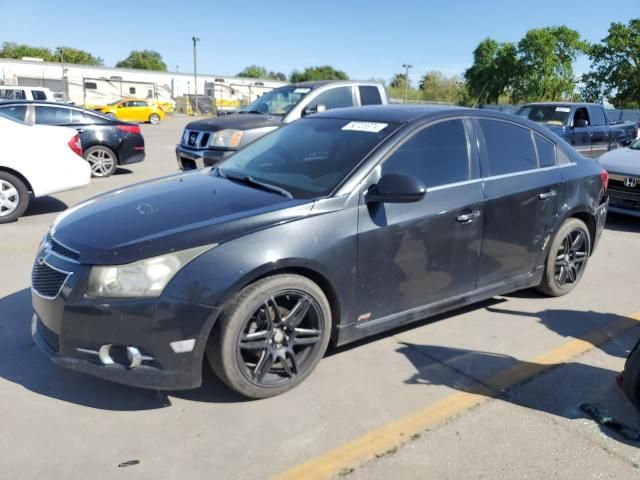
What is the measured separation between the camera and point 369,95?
925 centimetres

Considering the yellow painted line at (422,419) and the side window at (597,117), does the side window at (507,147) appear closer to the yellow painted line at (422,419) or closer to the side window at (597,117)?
the yellow painted line at (422,419)

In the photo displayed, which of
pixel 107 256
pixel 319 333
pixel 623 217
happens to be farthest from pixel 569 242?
pixel 623 217

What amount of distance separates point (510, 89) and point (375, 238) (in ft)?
189

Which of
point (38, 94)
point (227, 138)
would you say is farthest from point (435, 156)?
point (38, 94)

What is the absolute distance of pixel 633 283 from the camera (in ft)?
17.7

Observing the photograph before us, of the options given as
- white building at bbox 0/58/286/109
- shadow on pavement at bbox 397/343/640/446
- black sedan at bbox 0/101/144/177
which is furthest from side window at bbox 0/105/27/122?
white building at bbox 0/58/286/109

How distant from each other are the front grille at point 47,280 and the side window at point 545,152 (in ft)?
12.0

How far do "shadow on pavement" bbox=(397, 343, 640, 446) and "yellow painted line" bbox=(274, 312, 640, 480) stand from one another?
0.6 inches

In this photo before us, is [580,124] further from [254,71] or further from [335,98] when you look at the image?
[254,71]

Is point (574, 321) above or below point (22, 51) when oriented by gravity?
below

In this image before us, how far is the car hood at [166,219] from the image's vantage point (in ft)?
8.98

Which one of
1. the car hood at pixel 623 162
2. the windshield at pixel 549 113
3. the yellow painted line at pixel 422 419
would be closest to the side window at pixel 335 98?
the car hood at pixel 623 162

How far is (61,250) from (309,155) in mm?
1725

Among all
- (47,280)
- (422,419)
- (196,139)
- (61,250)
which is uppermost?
(196,139)
